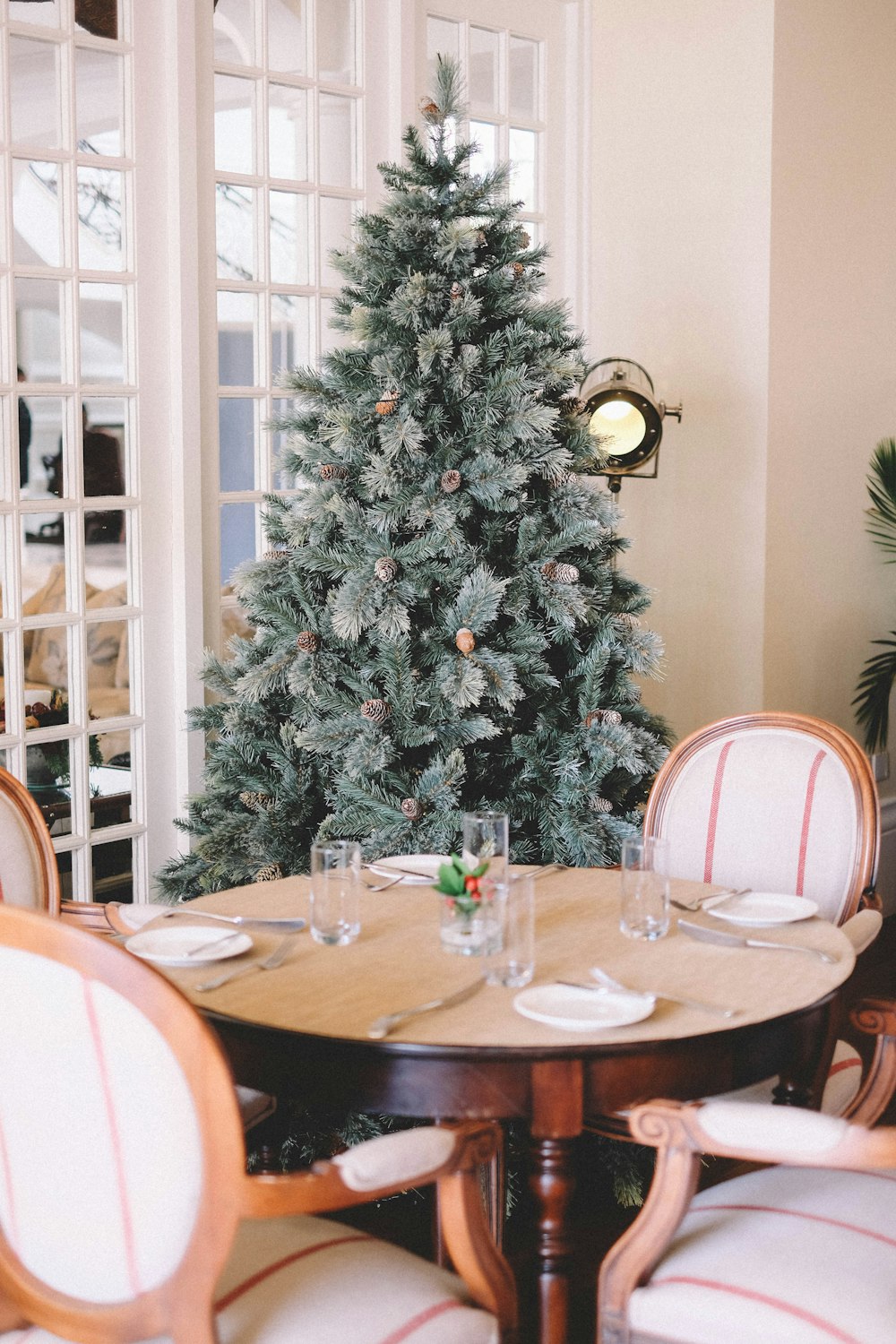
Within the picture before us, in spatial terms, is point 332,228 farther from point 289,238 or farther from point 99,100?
point 99,100

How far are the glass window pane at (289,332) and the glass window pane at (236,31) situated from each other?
1.84ft

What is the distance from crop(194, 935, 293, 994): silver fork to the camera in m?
1.67

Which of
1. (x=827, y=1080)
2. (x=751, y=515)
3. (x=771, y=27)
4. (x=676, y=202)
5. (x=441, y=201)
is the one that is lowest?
(x=827, y=1080)

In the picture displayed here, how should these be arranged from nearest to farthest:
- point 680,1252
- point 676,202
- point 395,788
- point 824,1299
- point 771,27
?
point 824,1299 < point 680,1252 < point 395,788 < point 771,27 < point 676,202

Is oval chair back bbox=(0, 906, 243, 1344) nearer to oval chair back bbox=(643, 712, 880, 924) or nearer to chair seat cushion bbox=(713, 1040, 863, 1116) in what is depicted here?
chair seat cushion bbox=(713, 1040, 863, 1116)

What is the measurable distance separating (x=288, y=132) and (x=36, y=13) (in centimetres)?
69

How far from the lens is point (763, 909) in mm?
2027

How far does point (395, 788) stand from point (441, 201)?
44.0 inches

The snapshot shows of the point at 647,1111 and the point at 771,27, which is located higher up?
the point at 771,27

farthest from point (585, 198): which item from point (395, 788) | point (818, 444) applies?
point (395, 788)

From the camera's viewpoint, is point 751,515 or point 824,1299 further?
point 751,515

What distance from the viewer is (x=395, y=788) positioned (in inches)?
101

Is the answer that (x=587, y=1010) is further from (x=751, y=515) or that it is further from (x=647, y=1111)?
(x=751, y=515)

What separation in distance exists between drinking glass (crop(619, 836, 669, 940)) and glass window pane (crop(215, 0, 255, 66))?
2.34 m
